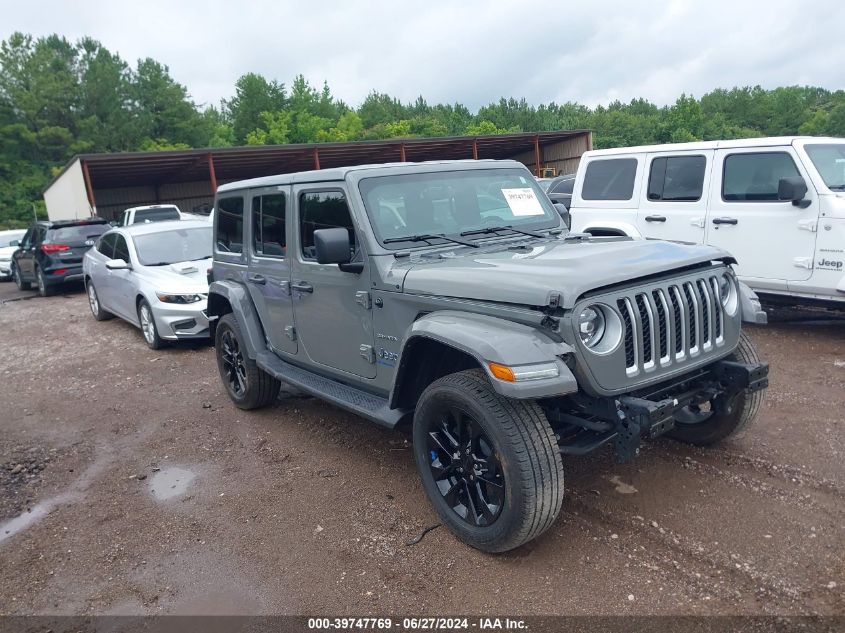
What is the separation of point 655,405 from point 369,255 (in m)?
1.82

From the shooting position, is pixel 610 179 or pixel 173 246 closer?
pixel 610 179

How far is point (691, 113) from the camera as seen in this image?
71.1 meters

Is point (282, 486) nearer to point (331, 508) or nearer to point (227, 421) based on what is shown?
point (331, 508)

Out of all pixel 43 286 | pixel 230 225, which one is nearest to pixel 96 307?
pixel 43 286

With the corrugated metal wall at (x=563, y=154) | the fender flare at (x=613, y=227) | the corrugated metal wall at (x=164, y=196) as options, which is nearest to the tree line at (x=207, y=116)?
the corrugated metal wall at (x=164, y=196)

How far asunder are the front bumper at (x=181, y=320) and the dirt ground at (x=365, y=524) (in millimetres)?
2293

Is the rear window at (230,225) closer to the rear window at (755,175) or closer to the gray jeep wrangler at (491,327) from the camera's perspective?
the gray jeep wrangler at (491,327)

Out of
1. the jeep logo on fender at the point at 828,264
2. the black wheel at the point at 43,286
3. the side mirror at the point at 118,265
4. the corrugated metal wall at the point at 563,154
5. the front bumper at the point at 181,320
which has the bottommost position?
the black wheel at the point at 43,286

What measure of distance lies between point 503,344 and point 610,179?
5.90m

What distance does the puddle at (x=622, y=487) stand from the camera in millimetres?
3828

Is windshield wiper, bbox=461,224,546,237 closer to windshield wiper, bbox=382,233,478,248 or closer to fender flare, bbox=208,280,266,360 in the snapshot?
Answer: windshield wiper, bbox=382,233,478,248

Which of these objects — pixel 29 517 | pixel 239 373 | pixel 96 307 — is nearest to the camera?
pixel 29 517

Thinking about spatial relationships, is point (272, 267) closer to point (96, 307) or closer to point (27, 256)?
point (96, 307)

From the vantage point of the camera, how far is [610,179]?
8.17 metres
